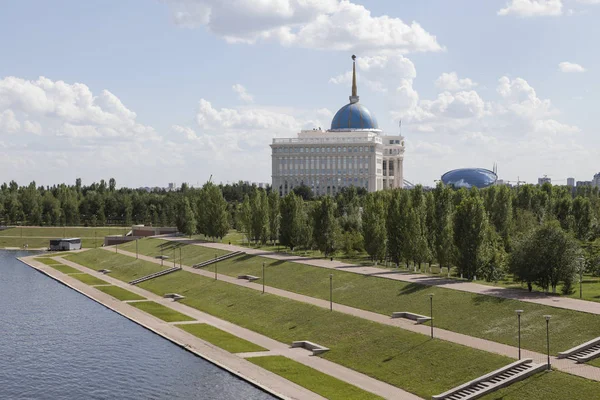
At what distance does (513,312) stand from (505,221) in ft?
161

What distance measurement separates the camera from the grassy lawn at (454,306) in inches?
1774

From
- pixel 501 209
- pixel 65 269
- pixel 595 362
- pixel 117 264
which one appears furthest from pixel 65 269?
pixel 595 362

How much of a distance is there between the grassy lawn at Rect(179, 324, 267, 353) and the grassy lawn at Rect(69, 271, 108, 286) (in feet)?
109

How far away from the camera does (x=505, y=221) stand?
9700 centimetres

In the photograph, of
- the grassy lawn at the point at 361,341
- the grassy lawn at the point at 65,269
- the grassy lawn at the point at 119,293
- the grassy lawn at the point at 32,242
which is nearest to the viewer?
the grassy lawn at the point at 361,341

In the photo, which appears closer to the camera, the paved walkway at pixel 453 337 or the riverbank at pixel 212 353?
the paved walkway at pixel 453 337

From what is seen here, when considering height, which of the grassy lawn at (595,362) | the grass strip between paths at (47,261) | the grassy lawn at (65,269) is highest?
the grassy lawn at (595,362)

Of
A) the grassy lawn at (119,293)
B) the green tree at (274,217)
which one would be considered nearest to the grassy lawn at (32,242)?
the green tree at (274,217)

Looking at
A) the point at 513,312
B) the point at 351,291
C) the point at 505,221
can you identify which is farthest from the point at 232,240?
the point at 513,312

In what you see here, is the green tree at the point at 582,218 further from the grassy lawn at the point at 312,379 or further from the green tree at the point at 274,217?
the grassy lawn at the point at 312,379

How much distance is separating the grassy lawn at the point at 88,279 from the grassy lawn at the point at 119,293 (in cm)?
446

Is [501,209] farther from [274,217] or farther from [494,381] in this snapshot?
[494,381]

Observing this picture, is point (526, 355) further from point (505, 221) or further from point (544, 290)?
point (505, 221)

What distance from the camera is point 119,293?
8262 cm
